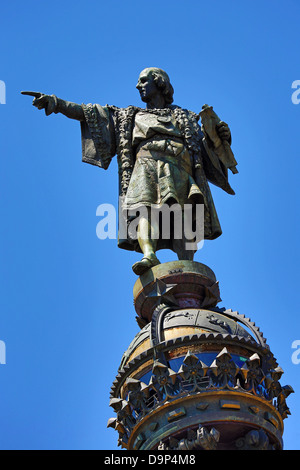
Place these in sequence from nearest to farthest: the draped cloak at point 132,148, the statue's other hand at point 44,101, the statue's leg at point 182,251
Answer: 1. the statue's leg at point 182,251
2. the draped cloak at point 132,148
3. the statue's other hand at point 44,101

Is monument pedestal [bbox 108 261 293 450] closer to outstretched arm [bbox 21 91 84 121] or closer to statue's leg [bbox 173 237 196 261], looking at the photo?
statue's leg [bbox 173 237 196 261]

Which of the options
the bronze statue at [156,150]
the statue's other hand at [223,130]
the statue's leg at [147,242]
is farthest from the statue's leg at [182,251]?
the statue's other hand at [223,130]

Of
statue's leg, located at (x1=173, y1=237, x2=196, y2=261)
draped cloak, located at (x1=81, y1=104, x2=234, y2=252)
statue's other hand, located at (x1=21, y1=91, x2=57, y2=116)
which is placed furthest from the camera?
statue's other hand, located at (x1=21, y1=91, x2=57, y2=116)

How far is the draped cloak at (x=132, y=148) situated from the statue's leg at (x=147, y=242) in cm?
96

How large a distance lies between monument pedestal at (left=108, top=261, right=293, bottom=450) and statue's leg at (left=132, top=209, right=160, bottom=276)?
550 millimetres

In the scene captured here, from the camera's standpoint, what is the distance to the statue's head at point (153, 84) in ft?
54.0

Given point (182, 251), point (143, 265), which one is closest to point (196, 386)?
point (143, 265)

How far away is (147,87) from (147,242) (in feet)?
11.5

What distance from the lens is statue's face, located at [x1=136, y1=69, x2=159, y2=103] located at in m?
16.5

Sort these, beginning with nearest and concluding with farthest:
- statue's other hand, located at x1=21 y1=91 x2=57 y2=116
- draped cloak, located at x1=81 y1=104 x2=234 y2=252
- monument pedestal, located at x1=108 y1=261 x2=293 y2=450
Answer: monument pedestal, located at x1=108 y1=261 x2=293 y2=450 → draped cloak, located at x1=81 y1=104 x2=234 y2=252 → statue's other hand, located at x1=21 y1=91 x2=57 y2=116

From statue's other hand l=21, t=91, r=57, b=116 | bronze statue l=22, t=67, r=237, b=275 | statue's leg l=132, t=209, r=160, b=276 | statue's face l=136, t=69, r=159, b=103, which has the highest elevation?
statue's face l=136, t=69, r=159, b=103

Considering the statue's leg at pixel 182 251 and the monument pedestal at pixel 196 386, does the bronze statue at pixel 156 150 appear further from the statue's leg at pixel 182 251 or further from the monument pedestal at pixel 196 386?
the monument pedestal at pixel 196 386

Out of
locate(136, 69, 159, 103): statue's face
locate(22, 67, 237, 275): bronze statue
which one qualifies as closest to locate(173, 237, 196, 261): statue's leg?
locate(22, 67, 237, 275): bronze statue
